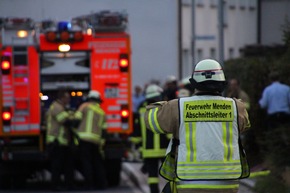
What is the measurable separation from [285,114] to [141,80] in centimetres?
2329

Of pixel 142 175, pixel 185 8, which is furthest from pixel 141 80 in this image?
pixel 142 175

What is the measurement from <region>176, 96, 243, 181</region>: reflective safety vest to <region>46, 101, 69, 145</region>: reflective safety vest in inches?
357

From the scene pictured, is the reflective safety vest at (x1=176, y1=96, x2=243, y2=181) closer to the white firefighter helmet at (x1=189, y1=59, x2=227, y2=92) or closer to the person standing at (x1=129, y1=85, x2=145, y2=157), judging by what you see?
the white firefighter helmet at (x1=189, y1=59, x2=227, y2=92)

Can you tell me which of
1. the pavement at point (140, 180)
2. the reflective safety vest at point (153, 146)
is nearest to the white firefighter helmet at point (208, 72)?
the reflective safety vest at point (153, 146)

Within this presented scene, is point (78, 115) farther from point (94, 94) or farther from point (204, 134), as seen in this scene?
point (204, 134)

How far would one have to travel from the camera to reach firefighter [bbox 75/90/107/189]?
16062 mm

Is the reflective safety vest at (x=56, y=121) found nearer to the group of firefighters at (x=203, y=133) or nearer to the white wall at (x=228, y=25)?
the group of firefighters at (x=203, y=133)

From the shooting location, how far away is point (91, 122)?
16.2m

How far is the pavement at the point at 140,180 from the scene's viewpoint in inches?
528

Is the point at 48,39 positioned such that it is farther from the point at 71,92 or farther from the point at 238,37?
the point at 238,37

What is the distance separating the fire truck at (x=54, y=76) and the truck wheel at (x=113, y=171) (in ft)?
0.92

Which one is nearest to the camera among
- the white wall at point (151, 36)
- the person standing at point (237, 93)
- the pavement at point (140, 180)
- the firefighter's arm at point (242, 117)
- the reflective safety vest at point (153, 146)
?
the firefighter's arm at point (242, 117)

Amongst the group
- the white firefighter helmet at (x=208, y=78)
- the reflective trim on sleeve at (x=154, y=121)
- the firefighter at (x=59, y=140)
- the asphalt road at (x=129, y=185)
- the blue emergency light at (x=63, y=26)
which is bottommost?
the asphalt road at (x=129, y=185)

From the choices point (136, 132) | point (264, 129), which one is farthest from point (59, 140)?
point (264, 129)
